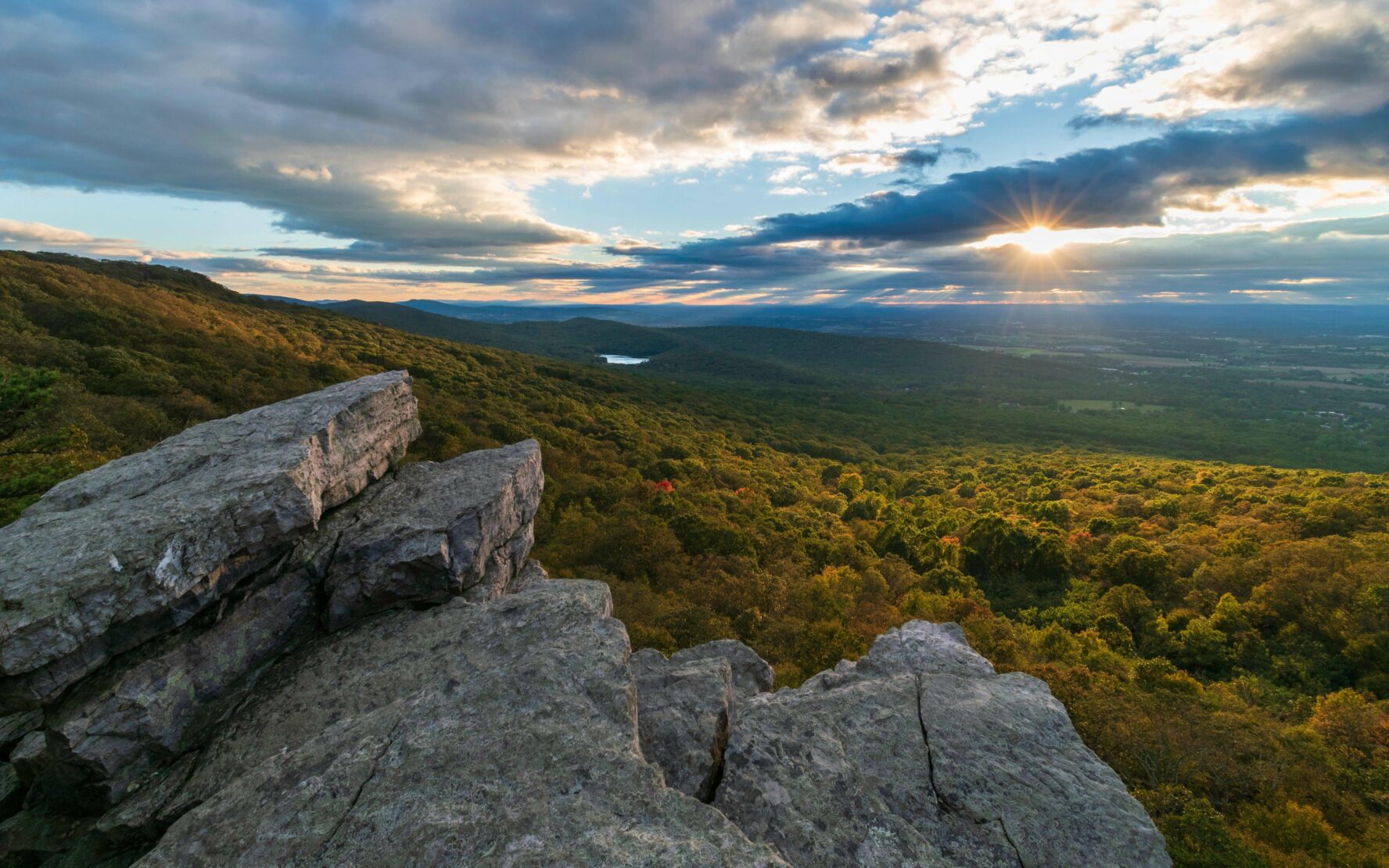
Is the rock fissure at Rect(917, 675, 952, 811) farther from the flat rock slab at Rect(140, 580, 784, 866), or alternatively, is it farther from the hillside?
the hillside

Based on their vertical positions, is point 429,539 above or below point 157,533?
below

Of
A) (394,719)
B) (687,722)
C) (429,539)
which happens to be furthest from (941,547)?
(394,719)

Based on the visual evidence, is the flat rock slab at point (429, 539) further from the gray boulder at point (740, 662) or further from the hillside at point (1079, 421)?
the hillside at point (1079, 421)

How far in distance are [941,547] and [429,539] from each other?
133 feet

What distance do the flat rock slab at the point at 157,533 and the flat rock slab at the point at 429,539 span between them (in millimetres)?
976

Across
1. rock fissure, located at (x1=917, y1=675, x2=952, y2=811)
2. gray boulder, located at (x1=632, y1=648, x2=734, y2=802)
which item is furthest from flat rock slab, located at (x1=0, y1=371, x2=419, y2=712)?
rock fissure, located at (x1=917, y1=675, x2=952, y2=811)

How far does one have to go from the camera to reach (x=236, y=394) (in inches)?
1383

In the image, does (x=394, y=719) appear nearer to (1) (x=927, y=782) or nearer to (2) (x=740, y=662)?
(1) (x=927, y=782)

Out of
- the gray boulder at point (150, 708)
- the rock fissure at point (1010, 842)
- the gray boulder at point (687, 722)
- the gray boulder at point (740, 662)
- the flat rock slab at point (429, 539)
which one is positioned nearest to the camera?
the gray boulder at point (150, 708)

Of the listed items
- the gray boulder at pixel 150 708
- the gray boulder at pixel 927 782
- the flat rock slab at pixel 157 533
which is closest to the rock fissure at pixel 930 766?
the gray boulder at pixel 927 782

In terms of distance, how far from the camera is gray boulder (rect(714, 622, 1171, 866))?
8711 millimetres

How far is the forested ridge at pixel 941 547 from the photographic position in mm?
15680

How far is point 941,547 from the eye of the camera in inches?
1678

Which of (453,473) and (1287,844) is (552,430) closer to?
(453,473)
